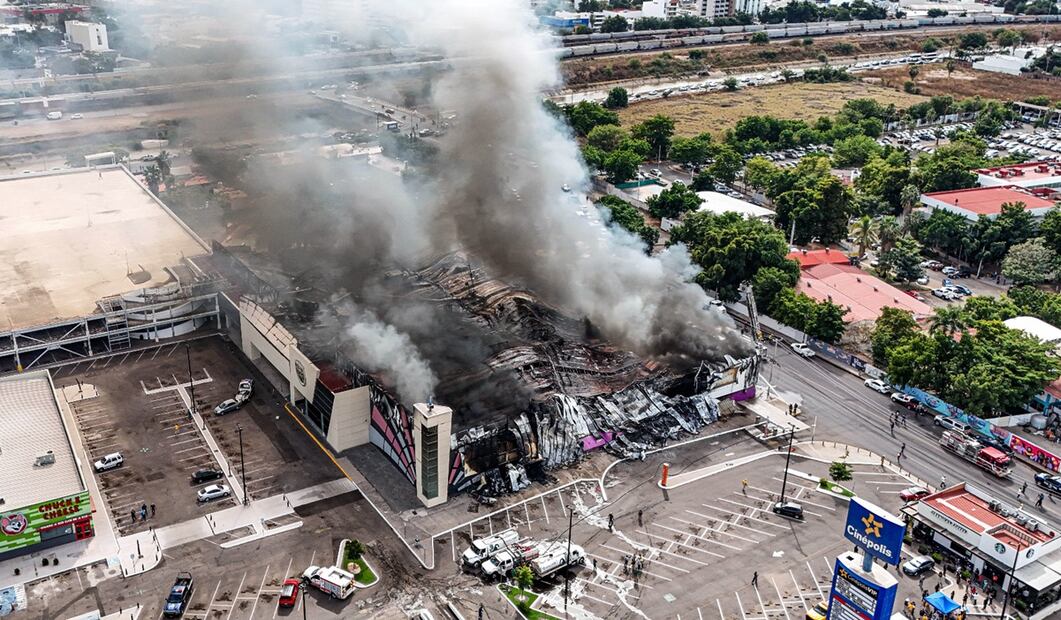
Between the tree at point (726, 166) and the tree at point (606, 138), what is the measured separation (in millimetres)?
13575

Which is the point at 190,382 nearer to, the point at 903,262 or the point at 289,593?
the point at 289,593

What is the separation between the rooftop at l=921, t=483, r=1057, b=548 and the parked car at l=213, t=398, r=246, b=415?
37.8m

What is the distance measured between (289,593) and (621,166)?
228 ft

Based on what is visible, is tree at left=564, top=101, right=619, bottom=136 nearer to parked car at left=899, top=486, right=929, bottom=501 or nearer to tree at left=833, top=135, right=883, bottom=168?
tree at left=833, top=135, right=883, bottom=168

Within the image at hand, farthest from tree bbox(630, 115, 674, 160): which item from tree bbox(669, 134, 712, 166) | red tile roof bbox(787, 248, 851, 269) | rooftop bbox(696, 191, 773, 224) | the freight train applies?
the freight train

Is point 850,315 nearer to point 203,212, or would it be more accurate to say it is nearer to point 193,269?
point 193,269

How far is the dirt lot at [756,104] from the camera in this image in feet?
430

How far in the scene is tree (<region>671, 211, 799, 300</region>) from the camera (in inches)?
2746

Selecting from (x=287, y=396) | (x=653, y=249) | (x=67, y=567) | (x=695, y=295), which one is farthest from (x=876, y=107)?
(x=67, y=567)

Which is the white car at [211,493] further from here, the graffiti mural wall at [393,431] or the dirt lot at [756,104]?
the dirt lot at [756,104]

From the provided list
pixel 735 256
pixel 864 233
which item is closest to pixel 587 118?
pixel 864 233

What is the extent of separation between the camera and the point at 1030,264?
248ft

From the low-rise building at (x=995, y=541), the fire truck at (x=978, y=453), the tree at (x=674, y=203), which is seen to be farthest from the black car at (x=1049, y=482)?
the tree at (x=674, y=203)

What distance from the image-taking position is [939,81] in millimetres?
162000
